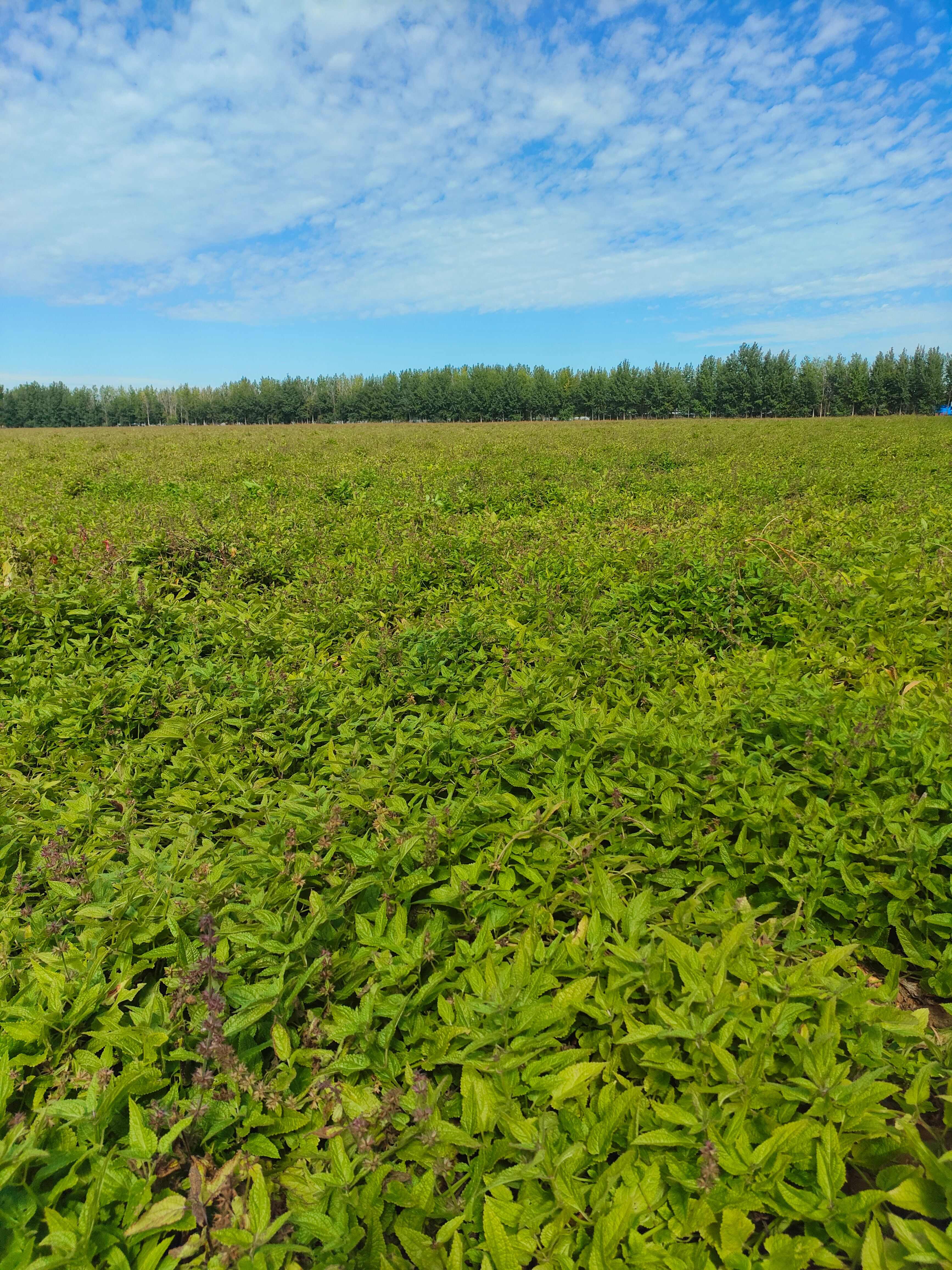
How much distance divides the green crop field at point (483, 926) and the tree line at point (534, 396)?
8734cm

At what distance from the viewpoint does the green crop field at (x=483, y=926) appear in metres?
1.49

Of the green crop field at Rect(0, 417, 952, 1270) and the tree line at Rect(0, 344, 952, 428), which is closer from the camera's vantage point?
the green crop field at Rect(0, 417, 952, 1270)

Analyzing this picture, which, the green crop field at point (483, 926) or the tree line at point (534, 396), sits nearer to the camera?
the green crop field at point (483, 926)

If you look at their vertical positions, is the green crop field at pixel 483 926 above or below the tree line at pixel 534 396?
below

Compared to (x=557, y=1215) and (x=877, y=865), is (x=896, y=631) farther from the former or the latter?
(x=557, y=1215)

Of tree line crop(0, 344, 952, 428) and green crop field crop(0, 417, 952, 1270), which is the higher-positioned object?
tree line crop(0, 344, 952, 428)

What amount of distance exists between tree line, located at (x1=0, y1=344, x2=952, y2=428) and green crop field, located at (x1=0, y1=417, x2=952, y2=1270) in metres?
87.3

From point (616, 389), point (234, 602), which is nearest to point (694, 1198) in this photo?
point (234, 602)

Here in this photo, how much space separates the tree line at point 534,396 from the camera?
85812 mm

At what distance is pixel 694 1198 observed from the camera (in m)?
1.50

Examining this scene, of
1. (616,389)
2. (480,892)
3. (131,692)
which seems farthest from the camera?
(616,389)

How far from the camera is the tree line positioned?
85812mm

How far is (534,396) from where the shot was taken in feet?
304

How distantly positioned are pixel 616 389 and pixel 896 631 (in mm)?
95318
